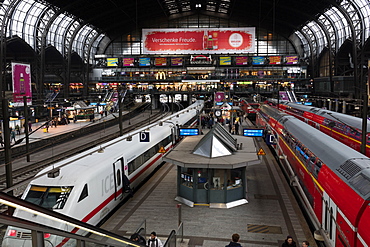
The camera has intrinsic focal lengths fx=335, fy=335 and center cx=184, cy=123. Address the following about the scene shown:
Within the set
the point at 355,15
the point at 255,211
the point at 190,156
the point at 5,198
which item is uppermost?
the point at 355,15

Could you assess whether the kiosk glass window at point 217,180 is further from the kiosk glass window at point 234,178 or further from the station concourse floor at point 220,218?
the station concourse floor at point 220,218

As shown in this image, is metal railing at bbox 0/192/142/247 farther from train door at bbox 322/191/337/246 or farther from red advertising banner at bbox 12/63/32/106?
red advertising banner at bbox 12/63/32/106

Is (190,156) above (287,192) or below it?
above

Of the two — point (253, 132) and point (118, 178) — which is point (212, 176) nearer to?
point (118, 178)

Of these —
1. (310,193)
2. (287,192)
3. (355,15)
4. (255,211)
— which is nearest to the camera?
(310,193)

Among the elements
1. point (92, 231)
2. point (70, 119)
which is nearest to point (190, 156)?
point (92, 231)

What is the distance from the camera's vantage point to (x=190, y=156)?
14094mm

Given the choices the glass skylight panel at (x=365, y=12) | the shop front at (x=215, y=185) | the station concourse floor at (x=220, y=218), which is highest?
the glass skylight panel at (x=365, y=12)

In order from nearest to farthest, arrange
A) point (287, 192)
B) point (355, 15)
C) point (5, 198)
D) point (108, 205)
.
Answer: point (5, 198)
point (108, 205)
point (287, 192)
point (355, 15)

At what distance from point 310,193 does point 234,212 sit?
123 inches

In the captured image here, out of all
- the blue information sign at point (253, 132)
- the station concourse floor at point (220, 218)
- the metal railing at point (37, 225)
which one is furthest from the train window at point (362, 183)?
the blue information sign at point (253, 132)

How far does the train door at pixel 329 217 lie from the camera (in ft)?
27.1

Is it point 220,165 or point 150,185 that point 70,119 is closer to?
point 150,185

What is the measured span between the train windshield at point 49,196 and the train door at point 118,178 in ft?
10.2
